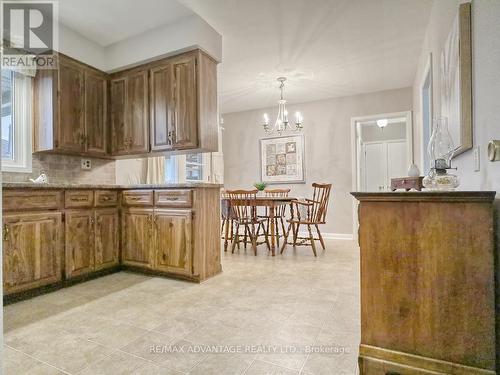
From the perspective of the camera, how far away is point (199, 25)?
9.62 ft

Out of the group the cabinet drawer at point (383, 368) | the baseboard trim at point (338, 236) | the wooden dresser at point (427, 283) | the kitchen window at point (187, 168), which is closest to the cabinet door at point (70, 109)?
the kitchen window at point (187, 168)

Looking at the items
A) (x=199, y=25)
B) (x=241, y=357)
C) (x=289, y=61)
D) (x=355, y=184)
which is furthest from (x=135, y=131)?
(x=355, y=184)

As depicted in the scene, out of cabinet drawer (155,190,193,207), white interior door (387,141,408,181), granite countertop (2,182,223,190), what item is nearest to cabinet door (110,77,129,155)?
granite countertop (2,182,223,190)

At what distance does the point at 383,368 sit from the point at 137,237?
253 cm

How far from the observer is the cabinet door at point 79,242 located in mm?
2688

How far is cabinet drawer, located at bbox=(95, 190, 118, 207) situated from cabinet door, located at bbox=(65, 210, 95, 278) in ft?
0.43

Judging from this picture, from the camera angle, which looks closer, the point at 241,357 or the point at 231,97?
the point at 241,357

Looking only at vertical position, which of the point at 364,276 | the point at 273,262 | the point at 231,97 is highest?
the point at 231,97

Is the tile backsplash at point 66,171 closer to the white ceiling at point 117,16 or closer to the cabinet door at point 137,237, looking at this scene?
the cabinet door at point 137,237

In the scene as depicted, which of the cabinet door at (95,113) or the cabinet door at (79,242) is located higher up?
the cabinet door at (95,113)

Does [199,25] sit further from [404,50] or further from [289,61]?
[404,50]

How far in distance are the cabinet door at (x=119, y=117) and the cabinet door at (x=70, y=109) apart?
361mm

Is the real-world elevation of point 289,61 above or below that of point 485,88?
above

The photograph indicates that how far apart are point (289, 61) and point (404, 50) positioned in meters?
1.42
